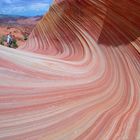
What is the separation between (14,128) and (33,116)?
79 millimetres

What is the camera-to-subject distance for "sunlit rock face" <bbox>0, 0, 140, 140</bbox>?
94 cm

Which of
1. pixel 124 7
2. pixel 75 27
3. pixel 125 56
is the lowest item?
pixel 75 27

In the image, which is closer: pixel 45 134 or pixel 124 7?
pixel 45 134

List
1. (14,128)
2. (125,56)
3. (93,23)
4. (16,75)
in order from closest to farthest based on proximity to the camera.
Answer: (14,128) → (16,75) → (125,56) → (93,23)

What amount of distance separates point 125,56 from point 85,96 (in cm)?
40

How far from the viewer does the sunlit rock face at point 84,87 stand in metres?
0.94

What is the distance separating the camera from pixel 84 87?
122 cm

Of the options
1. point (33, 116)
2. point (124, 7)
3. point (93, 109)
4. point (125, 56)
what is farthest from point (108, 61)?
point (33, 116)

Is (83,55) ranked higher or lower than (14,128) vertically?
lower

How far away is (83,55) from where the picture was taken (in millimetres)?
1636

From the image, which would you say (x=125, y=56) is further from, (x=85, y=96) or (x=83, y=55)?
(x=85, y=96)

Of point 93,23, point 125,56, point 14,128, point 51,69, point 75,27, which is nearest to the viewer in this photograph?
point 14,128

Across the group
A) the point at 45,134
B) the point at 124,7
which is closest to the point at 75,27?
the point at 124,7

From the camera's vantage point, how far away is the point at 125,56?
1.49 metres
